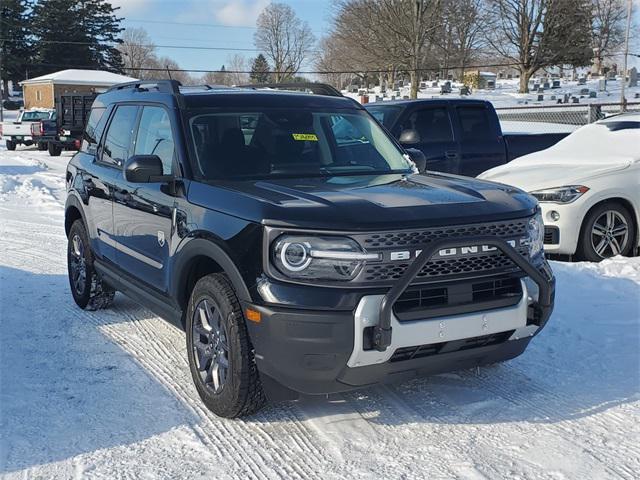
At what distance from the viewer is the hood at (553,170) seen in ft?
24.1

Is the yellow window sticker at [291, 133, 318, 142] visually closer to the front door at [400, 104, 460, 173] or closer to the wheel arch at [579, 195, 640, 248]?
the wheel arch at [579, 195, 640, 248]

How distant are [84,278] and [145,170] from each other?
228cm

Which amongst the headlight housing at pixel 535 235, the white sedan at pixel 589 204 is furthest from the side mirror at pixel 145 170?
the white sedan at pixel 589 204

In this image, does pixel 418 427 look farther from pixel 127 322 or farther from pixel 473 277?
pixel 127 322

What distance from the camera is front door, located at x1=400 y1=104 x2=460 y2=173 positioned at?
31.6 ft

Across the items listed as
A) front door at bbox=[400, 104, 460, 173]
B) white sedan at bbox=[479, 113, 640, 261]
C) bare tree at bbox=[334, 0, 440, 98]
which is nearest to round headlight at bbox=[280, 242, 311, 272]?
white sedan at bbox=[479, 113, 640, 261]

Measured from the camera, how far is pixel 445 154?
971 cm

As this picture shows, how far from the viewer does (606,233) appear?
7.31m

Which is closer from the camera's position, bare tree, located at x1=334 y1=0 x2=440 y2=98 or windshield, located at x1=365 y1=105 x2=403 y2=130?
windshield, located at x1=365 y1=105 x2=403 y2=130

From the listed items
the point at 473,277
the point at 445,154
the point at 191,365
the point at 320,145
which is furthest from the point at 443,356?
the point at 445,154

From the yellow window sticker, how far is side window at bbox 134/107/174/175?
85 cm

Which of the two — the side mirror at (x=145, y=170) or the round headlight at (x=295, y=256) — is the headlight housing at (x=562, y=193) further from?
the round headlight at (x=295, y=256)

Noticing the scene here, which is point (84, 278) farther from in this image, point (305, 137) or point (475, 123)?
point (475, 123)

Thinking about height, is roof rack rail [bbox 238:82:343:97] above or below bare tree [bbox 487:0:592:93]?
below
